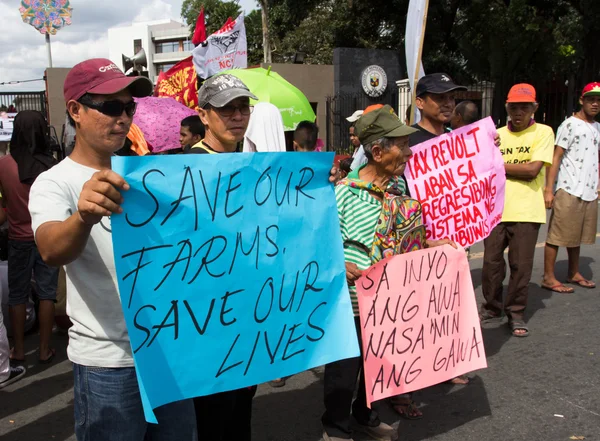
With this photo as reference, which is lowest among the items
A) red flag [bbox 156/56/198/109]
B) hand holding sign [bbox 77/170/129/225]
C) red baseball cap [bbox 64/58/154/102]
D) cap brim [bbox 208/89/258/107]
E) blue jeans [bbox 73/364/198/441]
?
blue jeans [bbox 73/364/198/441]

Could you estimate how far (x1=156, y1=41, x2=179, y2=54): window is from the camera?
90.2 meters

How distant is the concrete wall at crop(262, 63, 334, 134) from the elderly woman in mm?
16435

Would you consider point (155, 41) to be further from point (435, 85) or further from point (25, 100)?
point (435, 85)

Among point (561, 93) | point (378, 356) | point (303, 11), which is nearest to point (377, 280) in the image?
point (378, 356)

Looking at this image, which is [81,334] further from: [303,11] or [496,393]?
[303,11]

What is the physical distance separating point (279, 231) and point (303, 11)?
23.1m

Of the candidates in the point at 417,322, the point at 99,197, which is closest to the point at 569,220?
the point at 417,322

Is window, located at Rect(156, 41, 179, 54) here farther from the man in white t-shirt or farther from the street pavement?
the street pavement

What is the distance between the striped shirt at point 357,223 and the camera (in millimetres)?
3035

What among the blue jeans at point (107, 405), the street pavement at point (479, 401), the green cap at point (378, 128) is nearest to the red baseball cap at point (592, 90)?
the street pavement at point (479, 401)

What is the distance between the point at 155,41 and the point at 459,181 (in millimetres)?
94246

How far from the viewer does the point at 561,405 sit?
3643mm

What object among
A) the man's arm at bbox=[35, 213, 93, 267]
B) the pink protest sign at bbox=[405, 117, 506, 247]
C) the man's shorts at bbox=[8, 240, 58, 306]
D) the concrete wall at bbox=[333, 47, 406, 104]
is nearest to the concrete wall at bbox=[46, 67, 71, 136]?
the concrete wall at bbox=[333, 47, 406, 104]

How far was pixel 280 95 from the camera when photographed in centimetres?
623
